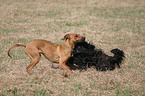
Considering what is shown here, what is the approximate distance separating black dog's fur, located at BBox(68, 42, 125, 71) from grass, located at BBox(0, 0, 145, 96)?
0.51ft

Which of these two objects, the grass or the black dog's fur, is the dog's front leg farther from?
the black dog's fur

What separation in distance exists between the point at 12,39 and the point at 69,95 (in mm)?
4506

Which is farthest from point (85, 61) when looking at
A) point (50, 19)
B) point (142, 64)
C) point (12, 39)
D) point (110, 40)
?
point (50, 19)

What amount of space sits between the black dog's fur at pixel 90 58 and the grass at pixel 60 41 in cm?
15

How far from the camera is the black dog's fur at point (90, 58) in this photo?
16.2 ft

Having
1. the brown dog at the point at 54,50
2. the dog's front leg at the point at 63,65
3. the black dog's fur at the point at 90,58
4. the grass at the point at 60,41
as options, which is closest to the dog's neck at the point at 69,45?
the brown dog at the point at 54,50

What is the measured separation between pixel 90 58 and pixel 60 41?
2.75 metres

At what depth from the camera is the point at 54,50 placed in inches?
192

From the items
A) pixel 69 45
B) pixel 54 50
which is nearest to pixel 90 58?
pixel 69 45

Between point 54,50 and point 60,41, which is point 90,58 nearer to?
point 54,50

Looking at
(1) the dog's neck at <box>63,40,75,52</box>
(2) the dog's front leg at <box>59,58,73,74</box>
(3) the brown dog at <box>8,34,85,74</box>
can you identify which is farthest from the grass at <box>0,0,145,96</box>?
(1) the dog's neck at <box>63,40,75,52</box>

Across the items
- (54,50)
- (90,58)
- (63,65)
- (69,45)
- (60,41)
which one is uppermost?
(69,45)

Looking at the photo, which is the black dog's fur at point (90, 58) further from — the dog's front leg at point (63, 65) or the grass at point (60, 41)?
the dog's front leg at point (63, 65)

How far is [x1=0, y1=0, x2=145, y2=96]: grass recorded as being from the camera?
4227 mm
